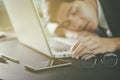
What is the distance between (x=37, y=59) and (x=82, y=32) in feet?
2.95

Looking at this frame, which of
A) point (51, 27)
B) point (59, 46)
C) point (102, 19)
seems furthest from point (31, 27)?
point (51, 27)

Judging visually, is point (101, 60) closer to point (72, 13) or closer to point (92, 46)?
point (92, 46)

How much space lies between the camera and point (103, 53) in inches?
45.5

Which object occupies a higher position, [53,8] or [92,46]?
[53,8]

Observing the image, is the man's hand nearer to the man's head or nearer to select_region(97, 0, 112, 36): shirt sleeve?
select_region(97, 0, 112, 36): shirt sleeve

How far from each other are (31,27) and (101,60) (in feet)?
1.05

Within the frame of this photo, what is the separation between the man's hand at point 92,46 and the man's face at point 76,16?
69 centimetres

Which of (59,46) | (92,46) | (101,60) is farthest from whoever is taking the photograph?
(59,46)

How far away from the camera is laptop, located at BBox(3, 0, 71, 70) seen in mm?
1041

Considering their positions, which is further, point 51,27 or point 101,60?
point 51,27

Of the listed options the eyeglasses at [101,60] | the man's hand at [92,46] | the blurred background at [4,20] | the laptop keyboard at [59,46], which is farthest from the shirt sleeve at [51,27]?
the eyeglasses at [101,60]

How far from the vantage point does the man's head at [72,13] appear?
1.96 m

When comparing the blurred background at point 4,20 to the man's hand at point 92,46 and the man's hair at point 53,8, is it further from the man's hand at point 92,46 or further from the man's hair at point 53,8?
the man's hand at point 92,46

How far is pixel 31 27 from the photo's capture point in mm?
1126
